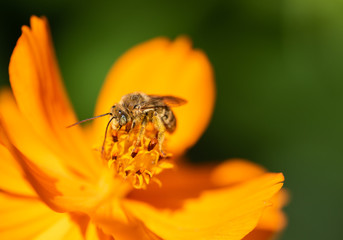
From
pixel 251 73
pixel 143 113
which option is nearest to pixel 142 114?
pixel 143 113

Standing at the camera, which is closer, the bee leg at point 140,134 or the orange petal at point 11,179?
the orange petal at point 11,179

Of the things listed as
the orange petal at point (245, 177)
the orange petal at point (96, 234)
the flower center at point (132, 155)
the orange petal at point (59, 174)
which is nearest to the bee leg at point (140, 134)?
the flower center at point (132, 155)

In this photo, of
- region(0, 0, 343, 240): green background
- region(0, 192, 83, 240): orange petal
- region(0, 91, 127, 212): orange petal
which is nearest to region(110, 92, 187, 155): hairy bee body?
region(0, 91, 127, 212): orange petal

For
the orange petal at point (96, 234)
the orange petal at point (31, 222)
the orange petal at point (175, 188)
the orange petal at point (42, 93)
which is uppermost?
the orange petal at point (42, 93)

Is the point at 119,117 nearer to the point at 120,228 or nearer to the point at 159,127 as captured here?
the point at 159,127

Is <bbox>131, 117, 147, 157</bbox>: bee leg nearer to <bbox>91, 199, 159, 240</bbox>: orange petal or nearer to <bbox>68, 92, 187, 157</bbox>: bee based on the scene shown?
<bbox>68, 92, 187, 157</bbox>: bee

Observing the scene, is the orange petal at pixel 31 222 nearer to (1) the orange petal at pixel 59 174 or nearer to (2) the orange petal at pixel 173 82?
(1) the orange petal at pixel 59 174

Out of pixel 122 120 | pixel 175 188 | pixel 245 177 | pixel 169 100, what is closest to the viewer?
pixel 122 120
